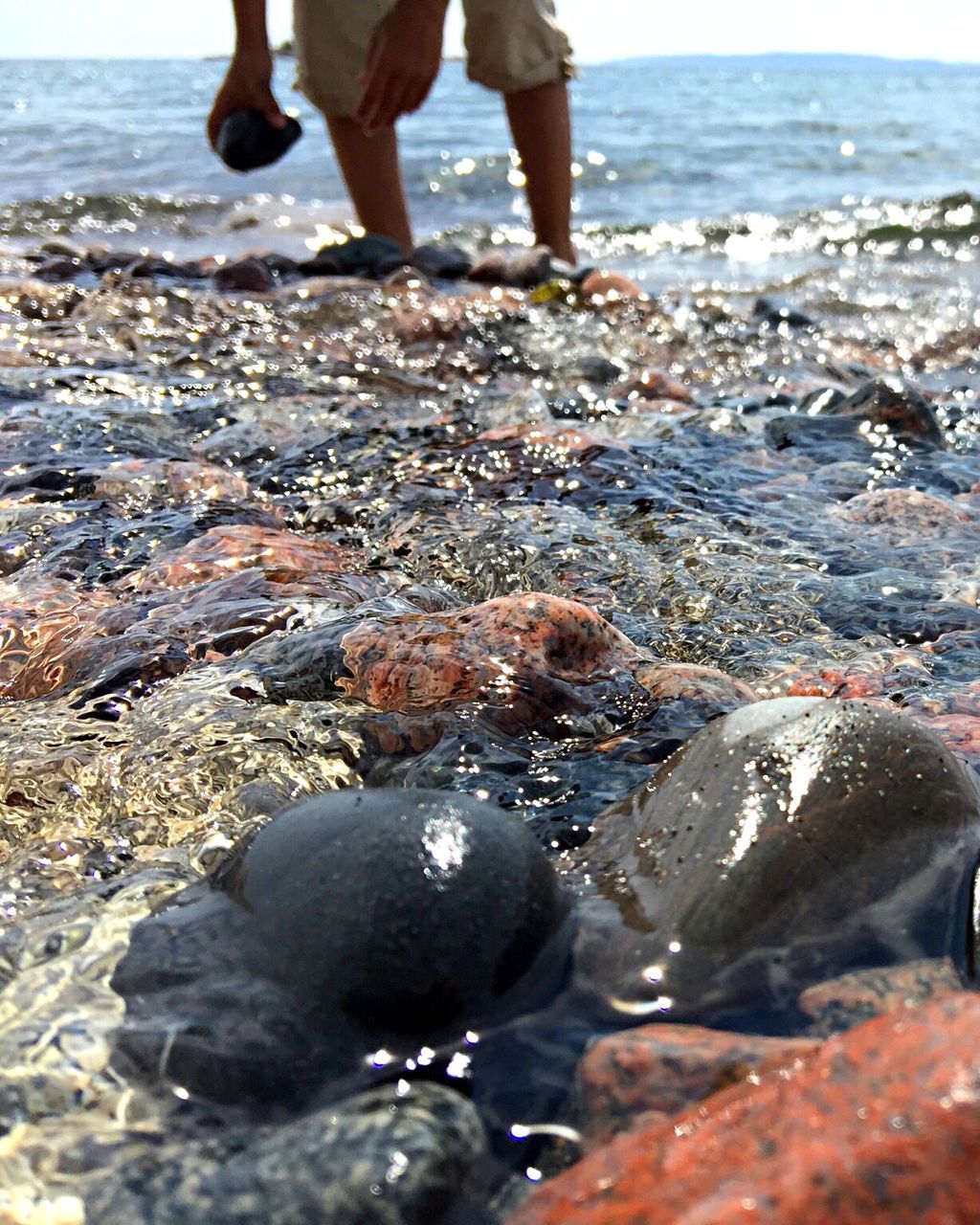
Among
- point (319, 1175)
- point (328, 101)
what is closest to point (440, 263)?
point (328, 101)

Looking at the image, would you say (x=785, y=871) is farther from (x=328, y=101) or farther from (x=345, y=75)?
(x=328, y=101)

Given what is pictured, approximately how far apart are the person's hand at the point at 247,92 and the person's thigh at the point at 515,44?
1088 millimetres

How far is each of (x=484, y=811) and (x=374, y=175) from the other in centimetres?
588

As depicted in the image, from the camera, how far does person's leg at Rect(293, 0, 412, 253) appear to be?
5.67 meters

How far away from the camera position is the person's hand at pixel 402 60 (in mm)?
4508

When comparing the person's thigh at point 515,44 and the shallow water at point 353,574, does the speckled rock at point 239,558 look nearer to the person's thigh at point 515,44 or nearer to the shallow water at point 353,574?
the shallow water at point 353,574

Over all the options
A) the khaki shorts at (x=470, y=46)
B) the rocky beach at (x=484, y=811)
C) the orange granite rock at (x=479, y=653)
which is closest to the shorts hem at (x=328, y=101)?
the khaki shorts at (x=470, y=46)

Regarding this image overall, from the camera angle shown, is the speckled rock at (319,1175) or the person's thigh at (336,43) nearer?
the speckled rock at (319,1175)

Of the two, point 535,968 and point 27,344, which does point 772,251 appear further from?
point 535,968

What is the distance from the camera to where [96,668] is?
2.05m

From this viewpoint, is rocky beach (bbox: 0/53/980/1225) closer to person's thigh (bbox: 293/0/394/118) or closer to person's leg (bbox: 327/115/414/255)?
person's thigh (bbox: 293/0/394/118)

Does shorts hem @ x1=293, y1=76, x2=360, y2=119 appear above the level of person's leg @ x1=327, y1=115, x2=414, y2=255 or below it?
above

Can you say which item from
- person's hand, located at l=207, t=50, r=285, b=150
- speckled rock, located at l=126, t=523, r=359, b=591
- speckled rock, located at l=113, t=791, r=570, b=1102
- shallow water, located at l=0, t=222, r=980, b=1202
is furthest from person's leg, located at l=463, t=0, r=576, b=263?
speckled rock, located at l=113, t=791, r=570, b=1102

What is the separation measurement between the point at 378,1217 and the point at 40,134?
57.1ft
